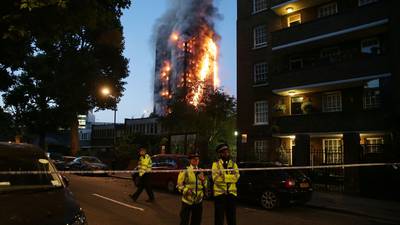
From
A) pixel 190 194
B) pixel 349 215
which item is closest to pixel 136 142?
pixel 349 215

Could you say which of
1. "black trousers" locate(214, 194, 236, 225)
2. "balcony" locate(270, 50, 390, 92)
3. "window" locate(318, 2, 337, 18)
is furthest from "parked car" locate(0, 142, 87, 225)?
"window" locate(318, 2, 337, 18)

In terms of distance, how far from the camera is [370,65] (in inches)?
951

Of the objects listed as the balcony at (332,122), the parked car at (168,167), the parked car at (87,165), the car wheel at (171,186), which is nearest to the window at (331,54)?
the balcony at (332,122)

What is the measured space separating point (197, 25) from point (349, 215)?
78138 millimetres

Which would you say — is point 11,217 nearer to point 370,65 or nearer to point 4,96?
point 370,65

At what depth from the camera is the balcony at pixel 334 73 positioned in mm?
23984

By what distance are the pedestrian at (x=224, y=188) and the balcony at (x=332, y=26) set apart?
18705mm

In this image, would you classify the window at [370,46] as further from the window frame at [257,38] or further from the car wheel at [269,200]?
the car wheel at [269,200]

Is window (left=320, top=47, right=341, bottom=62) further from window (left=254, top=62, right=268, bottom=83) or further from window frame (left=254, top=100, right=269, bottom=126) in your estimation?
window frame (left=254, top=100, right=269, bottom=126)

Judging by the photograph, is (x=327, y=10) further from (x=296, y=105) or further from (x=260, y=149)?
(x=260, y=149)

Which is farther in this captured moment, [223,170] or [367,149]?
[367,149]

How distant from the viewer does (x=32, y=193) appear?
5684mm

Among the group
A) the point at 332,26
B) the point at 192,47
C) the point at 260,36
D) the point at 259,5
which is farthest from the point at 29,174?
the point at 192,47

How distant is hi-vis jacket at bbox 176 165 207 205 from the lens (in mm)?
8539
